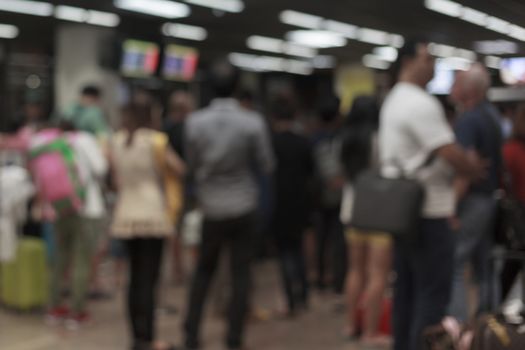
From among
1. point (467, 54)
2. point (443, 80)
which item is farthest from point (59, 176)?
point (467, 54)

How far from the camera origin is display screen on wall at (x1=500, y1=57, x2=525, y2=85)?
2.07m

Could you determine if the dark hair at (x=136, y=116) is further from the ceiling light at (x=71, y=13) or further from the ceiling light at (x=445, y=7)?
the ceiling light at (x=71, y=13)

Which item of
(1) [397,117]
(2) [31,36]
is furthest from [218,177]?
(2) [31,36]

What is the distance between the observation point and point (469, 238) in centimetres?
397

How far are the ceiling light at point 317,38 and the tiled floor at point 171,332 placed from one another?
29.6 ft

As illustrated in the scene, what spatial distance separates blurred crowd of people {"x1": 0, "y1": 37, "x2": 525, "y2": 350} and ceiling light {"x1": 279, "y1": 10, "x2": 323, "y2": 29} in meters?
5.89

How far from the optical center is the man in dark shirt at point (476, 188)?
3689 millimetres

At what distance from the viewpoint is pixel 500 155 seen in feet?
12.4

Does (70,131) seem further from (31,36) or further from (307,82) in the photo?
(307,82)

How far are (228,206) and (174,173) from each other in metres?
0.46

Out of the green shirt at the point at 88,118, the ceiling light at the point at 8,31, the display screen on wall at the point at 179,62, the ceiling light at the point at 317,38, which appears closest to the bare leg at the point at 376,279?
the green shirt at the point at 88,118

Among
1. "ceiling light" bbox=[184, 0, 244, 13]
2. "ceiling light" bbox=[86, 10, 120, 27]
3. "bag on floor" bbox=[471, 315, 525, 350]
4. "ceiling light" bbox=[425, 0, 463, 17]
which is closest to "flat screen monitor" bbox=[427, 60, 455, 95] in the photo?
"ceiling light" bbox=[425, 0, 463, 17]

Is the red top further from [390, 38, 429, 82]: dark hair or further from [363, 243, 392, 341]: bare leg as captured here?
[390, 38, 429, 82]: dark hair

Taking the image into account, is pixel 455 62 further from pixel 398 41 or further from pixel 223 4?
pixel 223 4
